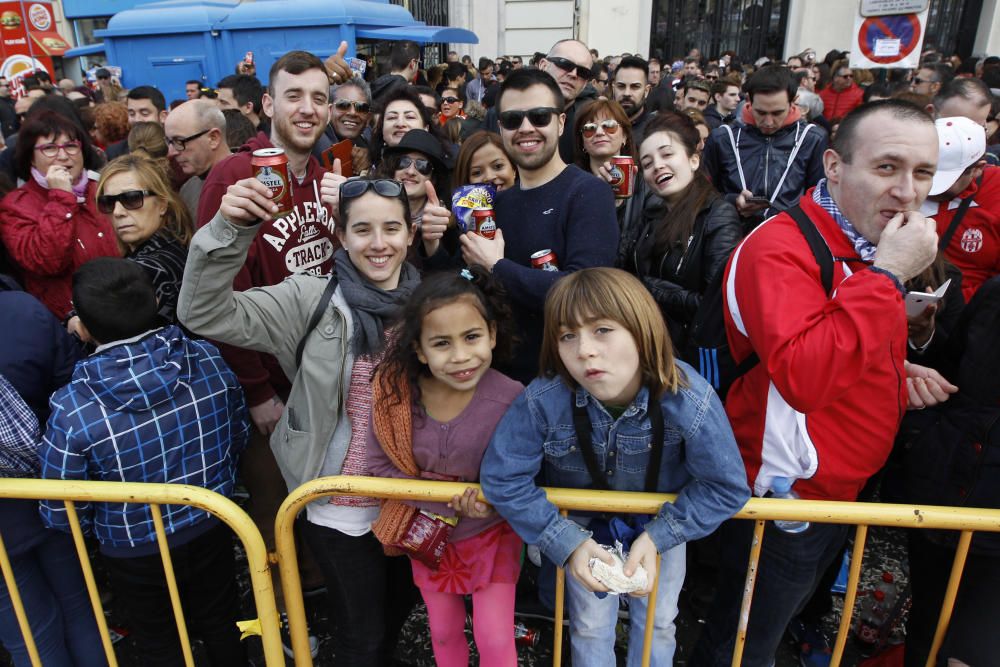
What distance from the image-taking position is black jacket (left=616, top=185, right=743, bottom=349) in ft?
9.16

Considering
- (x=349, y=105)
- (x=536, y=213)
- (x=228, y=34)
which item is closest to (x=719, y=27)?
(x=228, y=34)

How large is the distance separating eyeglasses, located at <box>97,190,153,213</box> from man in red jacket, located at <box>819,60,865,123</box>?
28.6ft

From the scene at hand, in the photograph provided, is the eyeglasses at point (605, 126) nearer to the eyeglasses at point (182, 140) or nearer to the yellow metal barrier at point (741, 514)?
the eyeglasses at point (182, 140)

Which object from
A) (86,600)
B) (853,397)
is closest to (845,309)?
(853,397)

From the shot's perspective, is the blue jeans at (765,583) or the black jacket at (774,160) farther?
the black jacket at (774,160)

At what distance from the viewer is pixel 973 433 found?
6.61 feet

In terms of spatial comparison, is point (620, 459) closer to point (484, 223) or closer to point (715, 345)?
point (715, 345)

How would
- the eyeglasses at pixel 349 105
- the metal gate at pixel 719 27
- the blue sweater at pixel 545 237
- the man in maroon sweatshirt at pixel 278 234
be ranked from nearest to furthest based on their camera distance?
the blue sweater at pixel 545 237
the man in maroon sweatshirt at pixel 278 234
the eyeglasses at pixel 349 105
the metal gate at pixel 719 27

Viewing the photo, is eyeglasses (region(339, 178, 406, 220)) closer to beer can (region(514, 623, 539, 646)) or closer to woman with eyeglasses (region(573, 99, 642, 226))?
woman with eyeglasses (region(573, 99, 642, 226))

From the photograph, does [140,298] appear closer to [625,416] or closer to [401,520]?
[401,520]

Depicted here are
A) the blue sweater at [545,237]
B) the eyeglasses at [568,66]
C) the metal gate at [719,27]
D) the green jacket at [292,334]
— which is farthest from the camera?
the metal gate at [719,27]

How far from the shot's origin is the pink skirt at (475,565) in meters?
2.14

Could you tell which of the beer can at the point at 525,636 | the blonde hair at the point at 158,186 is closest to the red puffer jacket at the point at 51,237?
the blonde hair at the point at 158,186

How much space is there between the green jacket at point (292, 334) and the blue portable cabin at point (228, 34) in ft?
39.1
